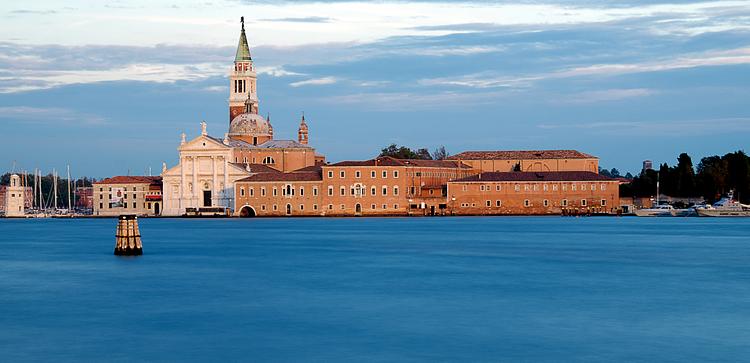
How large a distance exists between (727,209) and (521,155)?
56.9 ft

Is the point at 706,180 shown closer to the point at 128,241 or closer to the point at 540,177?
the point at 540,177

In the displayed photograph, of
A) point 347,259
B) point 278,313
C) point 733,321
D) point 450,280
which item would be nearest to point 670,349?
point 733,321

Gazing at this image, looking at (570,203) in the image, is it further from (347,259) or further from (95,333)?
(95,333)

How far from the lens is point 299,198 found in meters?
83.4

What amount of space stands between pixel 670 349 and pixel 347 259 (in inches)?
775

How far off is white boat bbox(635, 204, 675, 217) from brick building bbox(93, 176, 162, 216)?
34285 mm

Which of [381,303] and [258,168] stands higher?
[258,168]

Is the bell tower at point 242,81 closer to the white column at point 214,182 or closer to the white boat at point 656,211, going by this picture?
the white column at point 214,182

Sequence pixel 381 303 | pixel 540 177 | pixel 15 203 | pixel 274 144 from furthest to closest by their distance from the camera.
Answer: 1. pixel 15 203
2. pixel 274 144
3. pixel 540 177
4. pixel 381 303

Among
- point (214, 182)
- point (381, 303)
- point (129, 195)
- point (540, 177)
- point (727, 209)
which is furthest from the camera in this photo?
point (129, 195)

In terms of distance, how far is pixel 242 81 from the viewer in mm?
96625

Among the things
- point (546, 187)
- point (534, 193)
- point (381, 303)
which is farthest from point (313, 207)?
point (381, 303)

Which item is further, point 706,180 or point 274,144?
point 274,144

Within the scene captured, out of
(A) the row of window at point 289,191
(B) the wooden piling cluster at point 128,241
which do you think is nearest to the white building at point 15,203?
(A) the row of window at point 289,191
